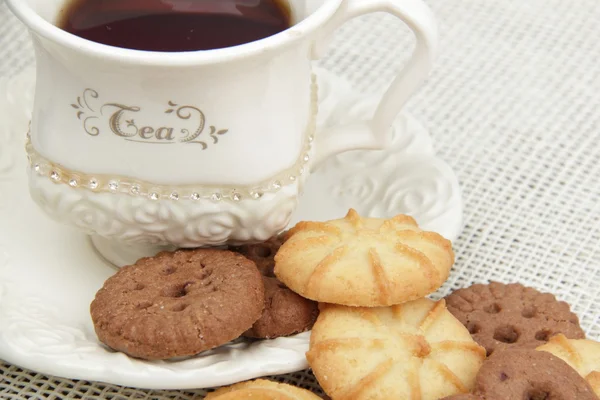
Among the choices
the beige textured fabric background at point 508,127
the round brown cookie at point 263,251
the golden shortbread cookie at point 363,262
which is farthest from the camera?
the beige textured fabric background at point 508,127

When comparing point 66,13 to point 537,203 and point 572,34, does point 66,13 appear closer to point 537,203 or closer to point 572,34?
point 537,203

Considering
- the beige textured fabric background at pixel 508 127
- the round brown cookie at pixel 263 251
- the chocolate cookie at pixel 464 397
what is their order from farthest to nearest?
1. the beige textured fabric background at pixel 508 127
2. the round brown cookie at pixel 263 251
3. the chocolate cookie at pixel 464 397

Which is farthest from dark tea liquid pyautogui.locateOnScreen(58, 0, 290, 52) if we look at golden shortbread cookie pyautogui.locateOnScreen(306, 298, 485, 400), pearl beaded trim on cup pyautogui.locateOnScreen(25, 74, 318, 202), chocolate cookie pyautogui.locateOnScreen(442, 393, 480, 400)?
chocolate cookie pyautogui.locateOnScreen(442, 393, 480, 400)

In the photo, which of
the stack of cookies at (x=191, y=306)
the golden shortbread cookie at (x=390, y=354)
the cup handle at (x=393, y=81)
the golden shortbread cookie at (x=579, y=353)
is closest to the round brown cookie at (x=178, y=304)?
the stack of cookies at (x=191, y=306)

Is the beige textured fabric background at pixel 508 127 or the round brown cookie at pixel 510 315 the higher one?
the round brown cookie at pixel 510 315

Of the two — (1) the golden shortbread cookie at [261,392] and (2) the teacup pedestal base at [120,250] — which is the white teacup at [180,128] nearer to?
(2) the teacup pedestal base at [120,250]

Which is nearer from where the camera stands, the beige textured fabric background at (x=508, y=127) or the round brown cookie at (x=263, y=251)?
the round brown cookie at (x=263, y=251)

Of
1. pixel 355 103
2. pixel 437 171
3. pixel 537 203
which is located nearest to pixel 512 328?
pixel 437 171

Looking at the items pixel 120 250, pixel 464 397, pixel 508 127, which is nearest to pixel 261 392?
pixel 464 397
